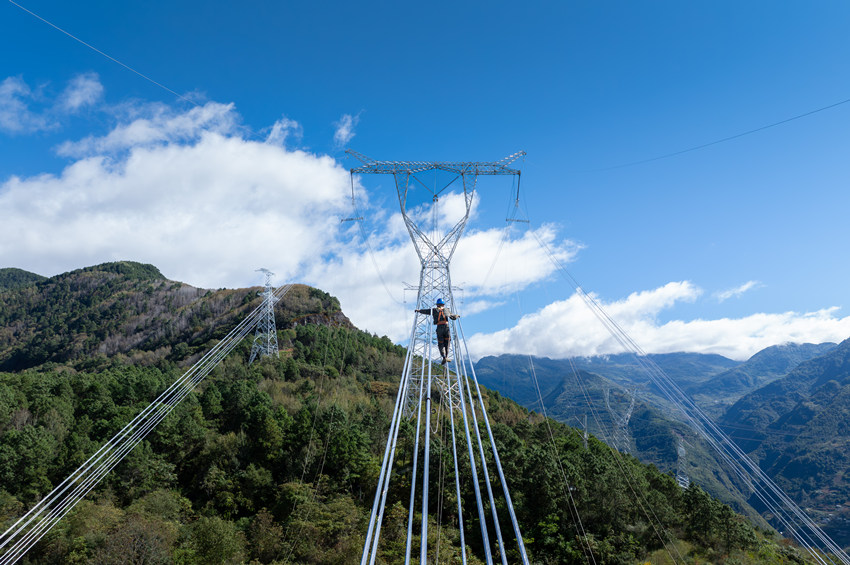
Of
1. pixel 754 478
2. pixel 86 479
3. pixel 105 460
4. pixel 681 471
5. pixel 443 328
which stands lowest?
pixel 681 471

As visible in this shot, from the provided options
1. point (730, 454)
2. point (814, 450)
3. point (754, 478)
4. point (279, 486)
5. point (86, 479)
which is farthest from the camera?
point (814, 450)

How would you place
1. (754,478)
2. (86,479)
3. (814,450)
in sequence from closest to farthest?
(754,478) < (86,479) < (814,450)

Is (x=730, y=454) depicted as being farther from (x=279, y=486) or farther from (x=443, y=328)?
(x=279, y=486)

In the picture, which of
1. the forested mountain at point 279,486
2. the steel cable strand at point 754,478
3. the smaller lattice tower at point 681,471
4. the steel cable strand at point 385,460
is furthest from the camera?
the smaller lattice tower at point 681,471

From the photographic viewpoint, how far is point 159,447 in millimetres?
32594

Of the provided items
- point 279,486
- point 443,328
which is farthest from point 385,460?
point 279,486

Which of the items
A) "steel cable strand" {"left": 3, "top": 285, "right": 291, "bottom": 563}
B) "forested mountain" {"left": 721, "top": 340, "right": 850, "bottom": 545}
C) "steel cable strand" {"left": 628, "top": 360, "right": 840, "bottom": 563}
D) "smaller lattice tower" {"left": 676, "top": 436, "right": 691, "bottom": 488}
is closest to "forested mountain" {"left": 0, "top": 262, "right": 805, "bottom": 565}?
"steel cable strand" {"left": 3, "top": 285, "right": 291, "bottom": 563}

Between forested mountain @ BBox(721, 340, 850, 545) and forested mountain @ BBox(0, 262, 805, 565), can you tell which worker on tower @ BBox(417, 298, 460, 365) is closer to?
forested mountain @ BBox(0, 262, 805, 565)

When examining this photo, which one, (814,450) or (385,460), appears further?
(814,450)

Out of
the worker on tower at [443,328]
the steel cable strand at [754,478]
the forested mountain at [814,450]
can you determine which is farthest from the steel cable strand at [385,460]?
the forested mountain at [814,450]

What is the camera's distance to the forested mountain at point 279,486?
72.5ft

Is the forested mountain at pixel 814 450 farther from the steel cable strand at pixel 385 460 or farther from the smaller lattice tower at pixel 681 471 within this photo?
the steel cable strand at pixel 385 460

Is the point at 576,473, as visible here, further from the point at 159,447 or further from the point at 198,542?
the point at 159,447

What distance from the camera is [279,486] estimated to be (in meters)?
29.5
